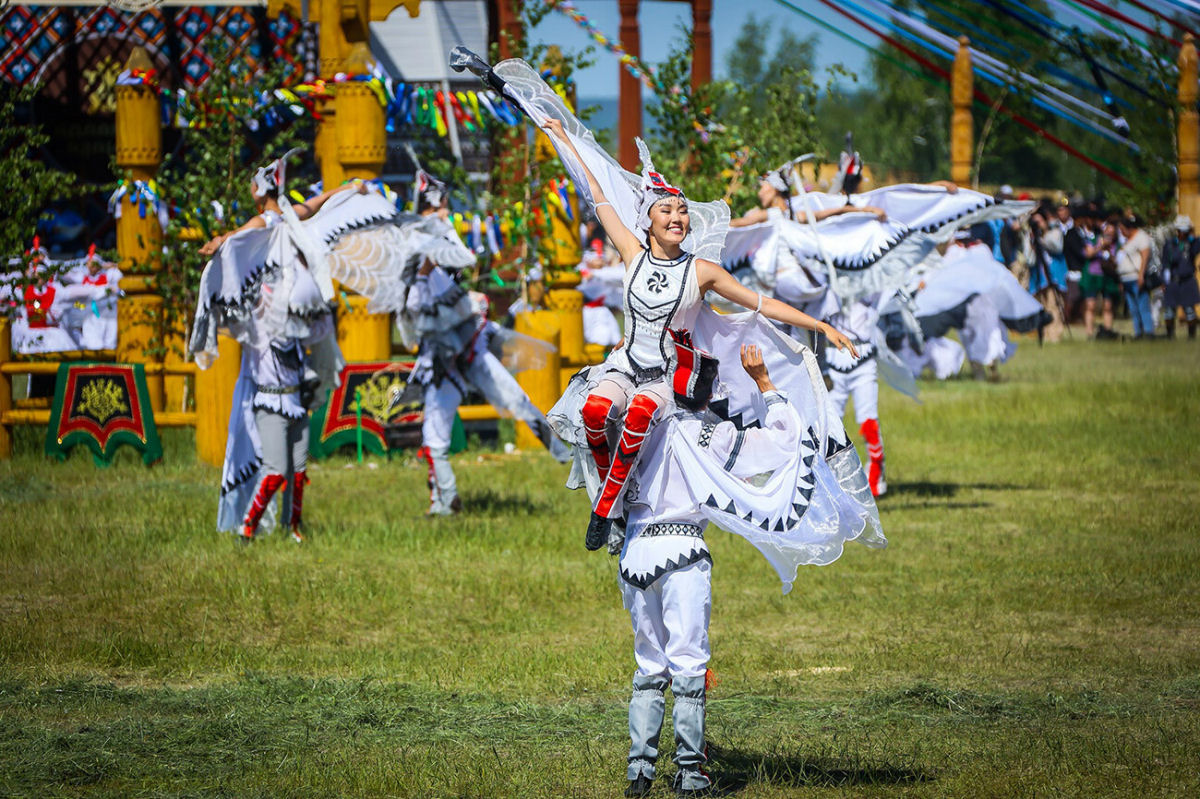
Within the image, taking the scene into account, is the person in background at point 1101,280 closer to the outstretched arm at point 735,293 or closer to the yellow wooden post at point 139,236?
the yellow wooden post at point 139,236

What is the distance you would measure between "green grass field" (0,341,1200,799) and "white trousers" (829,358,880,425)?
81 centimetres

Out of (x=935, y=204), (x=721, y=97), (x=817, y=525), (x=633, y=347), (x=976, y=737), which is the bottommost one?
(x=976, y=737)

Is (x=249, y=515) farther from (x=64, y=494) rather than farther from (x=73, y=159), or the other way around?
(x=73, y=159)

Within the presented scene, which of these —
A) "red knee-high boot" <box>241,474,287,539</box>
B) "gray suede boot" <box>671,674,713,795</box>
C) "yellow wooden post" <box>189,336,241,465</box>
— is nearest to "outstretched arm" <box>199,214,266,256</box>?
"red knee-high boot" <box>241,474,287,539</box>

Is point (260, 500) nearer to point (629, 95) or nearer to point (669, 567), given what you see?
point (669, 567)

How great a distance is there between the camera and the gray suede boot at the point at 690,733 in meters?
5.38

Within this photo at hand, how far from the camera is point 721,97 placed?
16.5 meters

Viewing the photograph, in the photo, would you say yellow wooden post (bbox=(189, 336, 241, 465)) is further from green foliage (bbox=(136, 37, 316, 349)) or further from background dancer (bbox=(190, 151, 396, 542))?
background dancer (bbox=(190, 151, 396, 542))

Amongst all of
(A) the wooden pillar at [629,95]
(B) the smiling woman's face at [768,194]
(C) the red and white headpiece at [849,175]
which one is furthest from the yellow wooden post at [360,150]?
(A) the wooden pillar at [629,95]

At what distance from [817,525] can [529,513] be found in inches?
239

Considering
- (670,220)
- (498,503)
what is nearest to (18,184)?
(498,503)

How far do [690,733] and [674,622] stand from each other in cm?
40

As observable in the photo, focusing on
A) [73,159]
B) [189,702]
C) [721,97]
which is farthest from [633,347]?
[73,159]

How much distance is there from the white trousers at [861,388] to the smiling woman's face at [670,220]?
6.54m
